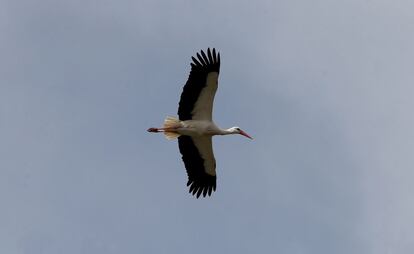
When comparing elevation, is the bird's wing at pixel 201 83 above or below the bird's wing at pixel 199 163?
above

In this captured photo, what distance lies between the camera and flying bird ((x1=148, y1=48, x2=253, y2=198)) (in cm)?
3344

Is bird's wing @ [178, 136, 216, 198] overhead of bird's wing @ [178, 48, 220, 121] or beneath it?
beneath

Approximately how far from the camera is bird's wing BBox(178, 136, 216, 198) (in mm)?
34594

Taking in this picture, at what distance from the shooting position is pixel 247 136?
3556 cm

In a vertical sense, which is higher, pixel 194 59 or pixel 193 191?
pixel 194 59

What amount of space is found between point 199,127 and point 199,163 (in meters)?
1.27

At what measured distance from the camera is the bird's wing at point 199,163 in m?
34.6

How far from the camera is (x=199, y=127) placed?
3403 centimetres

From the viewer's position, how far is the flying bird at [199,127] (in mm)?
33438

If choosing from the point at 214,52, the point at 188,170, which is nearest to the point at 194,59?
the point at 214,52

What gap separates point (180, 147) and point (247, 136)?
1.85 m

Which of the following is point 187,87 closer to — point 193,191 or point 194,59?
point 194,59

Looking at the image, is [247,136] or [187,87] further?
[247,136]

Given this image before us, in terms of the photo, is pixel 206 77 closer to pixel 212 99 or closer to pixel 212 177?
pixel 212 99
